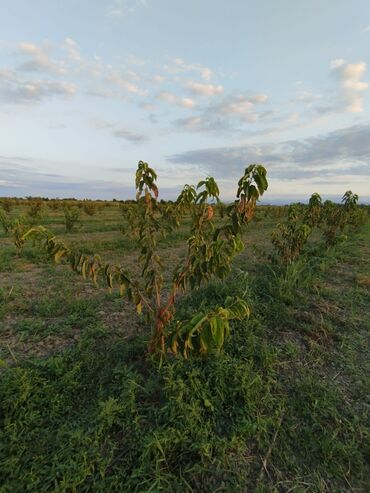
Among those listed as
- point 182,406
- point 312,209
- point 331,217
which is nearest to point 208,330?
point 182,406

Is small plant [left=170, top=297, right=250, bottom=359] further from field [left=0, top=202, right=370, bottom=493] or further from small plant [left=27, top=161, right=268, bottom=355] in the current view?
field [left=0, top=202, right=370, bottom=493]

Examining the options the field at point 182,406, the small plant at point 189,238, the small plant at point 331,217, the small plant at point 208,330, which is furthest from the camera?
the small plant at point 331,217

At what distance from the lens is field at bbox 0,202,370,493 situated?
1.66 metres

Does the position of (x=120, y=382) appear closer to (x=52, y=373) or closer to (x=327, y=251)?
(x=52, y=373)

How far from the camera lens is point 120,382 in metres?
2.27

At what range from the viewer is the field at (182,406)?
1.66 metres

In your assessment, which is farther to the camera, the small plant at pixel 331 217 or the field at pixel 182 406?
the small plant at pixel 331 217

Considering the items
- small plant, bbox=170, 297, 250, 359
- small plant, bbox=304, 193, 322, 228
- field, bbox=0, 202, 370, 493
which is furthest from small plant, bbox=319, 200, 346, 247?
small plant, bbox=170, 297, 250, 359

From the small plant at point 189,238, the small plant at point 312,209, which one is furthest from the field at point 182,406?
the small plant at point 312,209

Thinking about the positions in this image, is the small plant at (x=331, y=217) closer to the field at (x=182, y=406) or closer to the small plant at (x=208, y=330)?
the field at (x=182, y=406)

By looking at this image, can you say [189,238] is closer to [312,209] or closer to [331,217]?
[312,209]

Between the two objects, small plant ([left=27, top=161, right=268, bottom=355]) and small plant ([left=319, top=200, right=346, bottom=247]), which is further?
small plant ([left=319, top=200, right=346, bottom=247])

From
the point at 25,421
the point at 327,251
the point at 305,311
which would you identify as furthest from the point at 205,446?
the point at 327,251

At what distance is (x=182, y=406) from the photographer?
1934 mm
